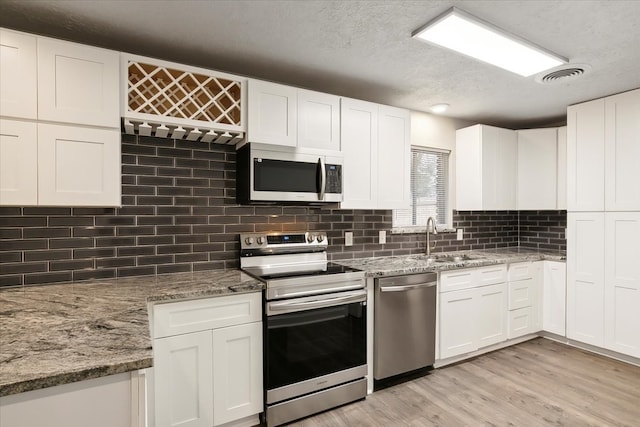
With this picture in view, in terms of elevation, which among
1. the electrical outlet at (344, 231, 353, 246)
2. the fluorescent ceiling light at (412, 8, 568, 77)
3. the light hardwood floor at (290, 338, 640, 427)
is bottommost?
the light hardwood floor at (290, 338, 640, 427)

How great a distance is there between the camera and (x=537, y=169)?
3916 millimetres

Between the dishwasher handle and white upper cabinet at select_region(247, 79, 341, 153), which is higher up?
white upper cabinet at select_region(247, 79, 341, 153)

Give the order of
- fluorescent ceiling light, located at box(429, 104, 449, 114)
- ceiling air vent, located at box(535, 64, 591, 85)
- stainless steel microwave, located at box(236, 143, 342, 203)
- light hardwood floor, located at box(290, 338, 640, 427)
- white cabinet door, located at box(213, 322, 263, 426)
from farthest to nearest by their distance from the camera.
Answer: fluorescent ceiling light, located at box(429, 104, 449, 114) < ceiling air vent, located at box(535, 64, 591, 85) < stainless steel microwave, located at box(236, 143, 342, 203) < light hardwood floor, located at box(290, 338, 640, 427) < white cabinet door, located at box(213, 322, 263, 426)

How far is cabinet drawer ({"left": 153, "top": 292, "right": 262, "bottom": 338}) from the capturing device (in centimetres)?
191

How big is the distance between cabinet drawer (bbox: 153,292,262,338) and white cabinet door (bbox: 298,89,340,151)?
1187 mm

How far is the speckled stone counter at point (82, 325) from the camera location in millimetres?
961

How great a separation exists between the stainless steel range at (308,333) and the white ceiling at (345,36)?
1.33 m

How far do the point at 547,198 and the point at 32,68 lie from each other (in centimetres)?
454

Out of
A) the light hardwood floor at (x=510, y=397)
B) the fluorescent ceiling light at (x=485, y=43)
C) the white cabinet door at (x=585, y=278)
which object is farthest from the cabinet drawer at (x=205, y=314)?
the white cabinet door at (x=585, y=278)

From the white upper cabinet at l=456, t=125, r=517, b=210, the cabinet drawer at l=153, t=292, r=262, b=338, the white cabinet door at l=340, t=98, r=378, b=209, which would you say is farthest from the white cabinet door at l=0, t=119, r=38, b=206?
the white upper cabinet at l=456, t=125, r=517, b=210

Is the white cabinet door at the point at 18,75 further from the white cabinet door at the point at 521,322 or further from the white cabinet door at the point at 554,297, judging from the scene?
the white cabinet door at the point at 554,297

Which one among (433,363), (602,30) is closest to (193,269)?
(433,363)

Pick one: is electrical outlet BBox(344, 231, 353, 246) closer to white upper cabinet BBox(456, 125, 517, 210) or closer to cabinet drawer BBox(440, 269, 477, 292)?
cabinet drawer BBox(440, 269, 477, 292)

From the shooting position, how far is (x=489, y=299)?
3318mm
